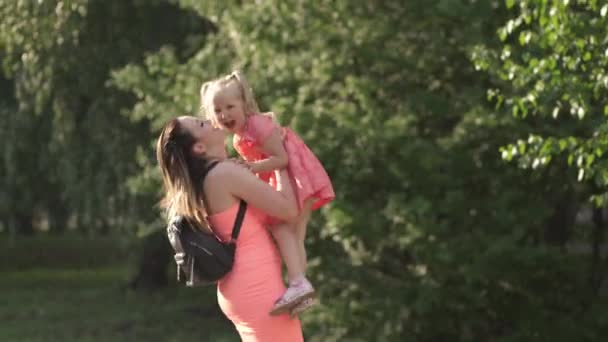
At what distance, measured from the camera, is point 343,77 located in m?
12.8

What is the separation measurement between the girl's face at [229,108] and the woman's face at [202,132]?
12 cm

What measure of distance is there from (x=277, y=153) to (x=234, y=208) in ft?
1.03

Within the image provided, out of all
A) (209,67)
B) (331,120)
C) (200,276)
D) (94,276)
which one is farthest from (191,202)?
(94,276)

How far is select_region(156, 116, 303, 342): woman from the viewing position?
16.9ft

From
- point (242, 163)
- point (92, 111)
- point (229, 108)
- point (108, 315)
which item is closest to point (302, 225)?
point (242, 163)

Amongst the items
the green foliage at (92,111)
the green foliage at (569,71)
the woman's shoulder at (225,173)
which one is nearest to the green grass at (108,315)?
the green foliage at (92,111)

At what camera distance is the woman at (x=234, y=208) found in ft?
16.9

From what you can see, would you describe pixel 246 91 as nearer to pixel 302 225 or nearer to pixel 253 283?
pixel 302 225

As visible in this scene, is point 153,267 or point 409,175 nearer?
point 409,175

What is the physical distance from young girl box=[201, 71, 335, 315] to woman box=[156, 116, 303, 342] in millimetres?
106

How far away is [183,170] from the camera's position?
5.18m

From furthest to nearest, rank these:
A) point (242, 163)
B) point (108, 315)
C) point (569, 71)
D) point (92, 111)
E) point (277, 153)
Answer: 1. point (108, 315)
2. point (92, 111)
3. point (569, 71)
4. point (277, 153)
5. point (242, 163)

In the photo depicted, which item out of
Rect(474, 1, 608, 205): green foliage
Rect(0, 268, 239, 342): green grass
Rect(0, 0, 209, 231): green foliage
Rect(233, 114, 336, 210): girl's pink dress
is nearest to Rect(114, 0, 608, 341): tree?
Rect(474, 1, 608, 205): green foliage

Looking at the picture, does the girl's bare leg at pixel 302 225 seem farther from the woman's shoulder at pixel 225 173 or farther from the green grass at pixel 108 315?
the green grass at pixel 108 315
